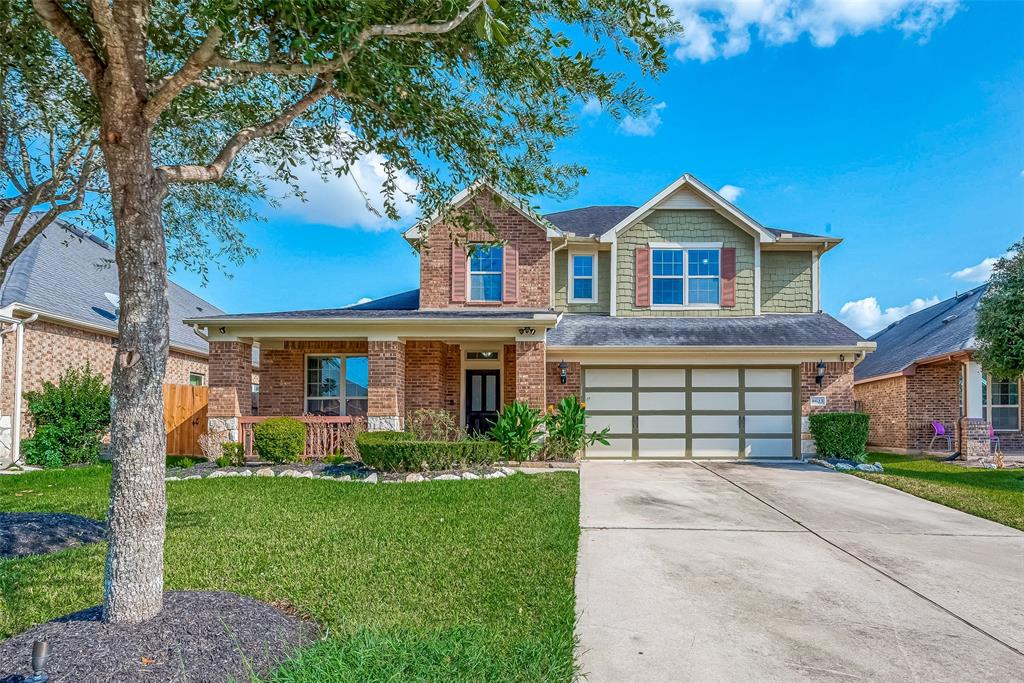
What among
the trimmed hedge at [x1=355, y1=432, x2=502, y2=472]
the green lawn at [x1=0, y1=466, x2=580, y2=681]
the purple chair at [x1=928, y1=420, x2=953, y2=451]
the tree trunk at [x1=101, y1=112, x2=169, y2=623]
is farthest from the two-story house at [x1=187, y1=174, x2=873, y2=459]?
the tree trunk at [x1=101, y1=112, x2=169, y2=623]

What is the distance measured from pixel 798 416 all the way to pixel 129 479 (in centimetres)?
1391

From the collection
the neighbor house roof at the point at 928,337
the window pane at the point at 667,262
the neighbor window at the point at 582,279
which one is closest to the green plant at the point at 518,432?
the neighbor window at the point at 582,279

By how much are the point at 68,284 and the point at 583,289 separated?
13035mm

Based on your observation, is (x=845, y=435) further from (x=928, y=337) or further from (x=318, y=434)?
(x=318, y=434)

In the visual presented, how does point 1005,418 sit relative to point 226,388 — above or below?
below

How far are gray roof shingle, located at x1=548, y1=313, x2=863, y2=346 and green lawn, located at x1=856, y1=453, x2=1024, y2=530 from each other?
3.10 metres

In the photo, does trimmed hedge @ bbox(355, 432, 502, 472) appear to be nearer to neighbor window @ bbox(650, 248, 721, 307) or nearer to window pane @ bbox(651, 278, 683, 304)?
window pane @ bbox(651, 278, 683, 304)

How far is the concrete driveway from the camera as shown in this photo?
12.3ft

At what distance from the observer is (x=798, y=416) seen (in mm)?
14023

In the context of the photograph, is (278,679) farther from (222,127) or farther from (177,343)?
(177,343)

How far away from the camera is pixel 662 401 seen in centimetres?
1441

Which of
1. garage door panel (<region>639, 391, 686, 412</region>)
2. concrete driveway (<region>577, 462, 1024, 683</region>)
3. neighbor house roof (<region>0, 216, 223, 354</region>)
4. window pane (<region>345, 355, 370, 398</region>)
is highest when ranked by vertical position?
neighbor house roof (<region>0, 216, 223, 354</region>)

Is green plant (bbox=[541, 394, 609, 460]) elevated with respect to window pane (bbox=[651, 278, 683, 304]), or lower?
lower

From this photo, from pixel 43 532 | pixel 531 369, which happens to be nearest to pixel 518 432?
pixel 531 369
